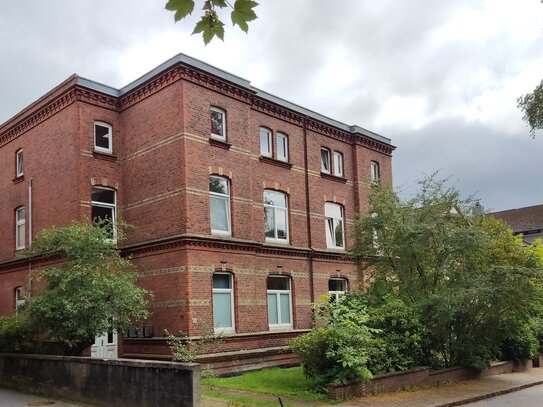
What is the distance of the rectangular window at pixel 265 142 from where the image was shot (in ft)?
78.3

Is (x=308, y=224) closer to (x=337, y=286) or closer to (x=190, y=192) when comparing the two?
(x=337, y=286)

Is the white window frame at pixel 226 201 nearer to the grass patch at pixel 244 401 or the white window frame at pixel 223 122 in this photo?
the white window frame at pixel 223 122

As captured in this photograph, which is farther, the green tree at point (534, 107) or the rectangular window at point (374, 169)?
the rectangular window at point (374, 169)

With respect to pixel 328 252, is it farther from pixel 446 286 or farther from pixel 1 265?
pixel 1 265

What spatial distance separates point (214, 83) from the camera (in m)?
20.9

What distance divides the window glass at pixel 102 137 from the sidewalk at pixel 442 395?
36.0 ft

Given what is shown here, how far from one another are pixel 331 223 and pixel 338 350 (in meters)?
12.8

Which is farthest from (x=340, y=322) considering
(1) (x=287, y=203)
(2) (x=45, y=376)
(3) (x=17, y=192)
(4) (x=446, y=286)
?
(3) (x=17, y=192)

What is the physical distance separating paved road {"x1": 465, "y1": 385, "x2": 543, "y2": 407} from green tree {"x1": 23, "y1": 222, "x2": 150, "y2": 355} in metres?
9.66

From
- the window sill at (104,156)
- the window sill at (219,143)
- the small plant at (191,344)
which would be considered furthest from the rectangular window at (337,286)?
the window sill at (104,156)

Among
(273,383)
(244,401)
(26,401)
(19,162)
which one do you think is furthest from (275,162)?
(26,401)

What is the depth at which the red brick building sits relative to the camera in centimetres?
1961

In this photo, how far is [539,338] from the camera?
2353cm

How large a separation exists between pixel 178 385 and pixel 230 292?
362 inches
